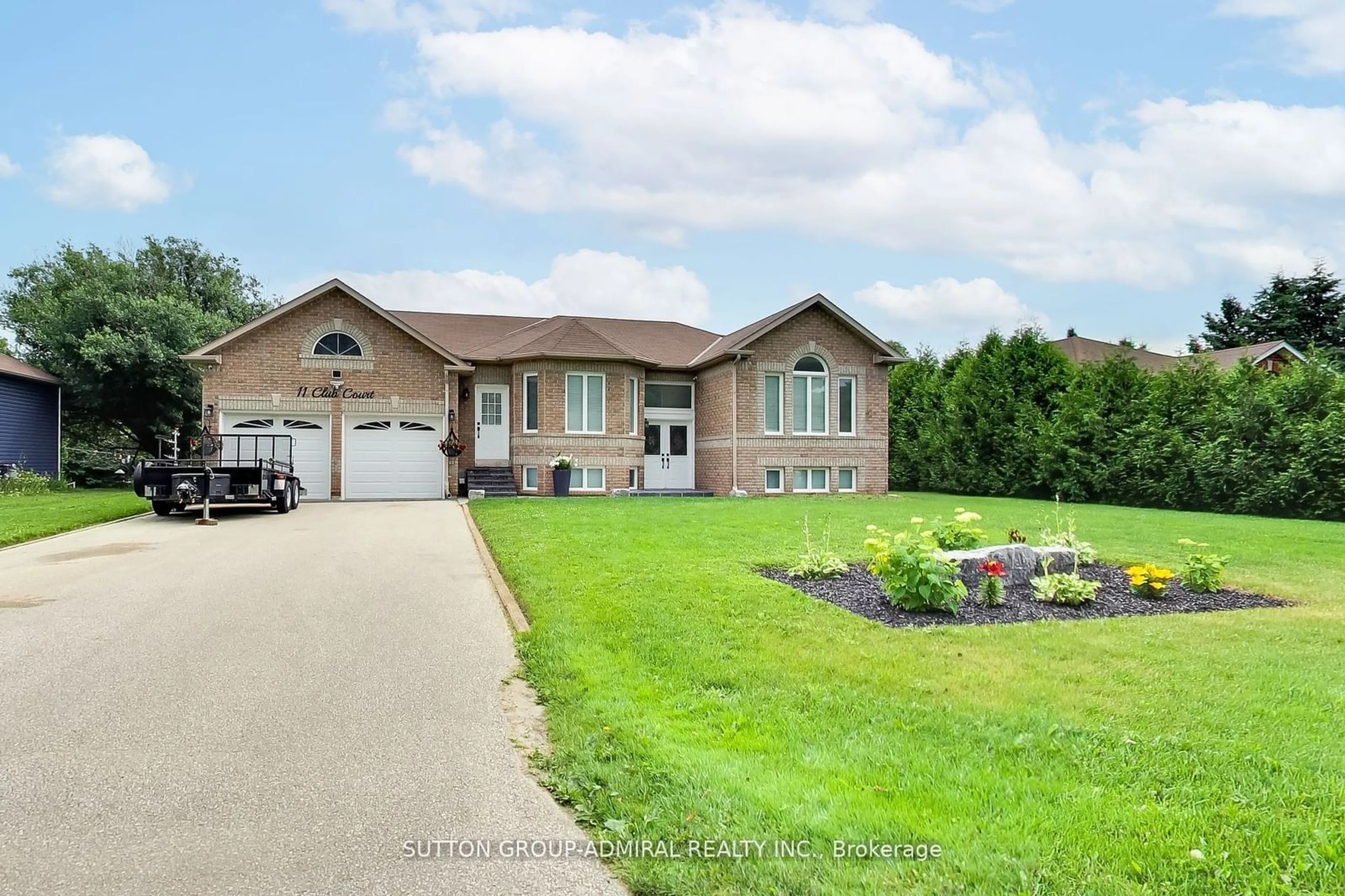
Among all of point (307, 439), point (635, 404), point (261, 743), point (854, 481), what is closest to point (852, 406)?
point (854, 481)

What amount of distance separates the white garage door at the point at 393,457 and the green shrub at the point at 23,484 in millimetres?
9283

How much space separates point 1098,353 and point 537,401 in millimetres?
25354

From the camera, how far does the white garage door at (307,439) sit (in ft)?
73.1

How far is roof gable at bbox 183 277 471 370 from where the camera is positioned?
861 inches

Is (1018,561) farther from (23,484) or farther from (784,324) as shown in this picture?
(23,484)

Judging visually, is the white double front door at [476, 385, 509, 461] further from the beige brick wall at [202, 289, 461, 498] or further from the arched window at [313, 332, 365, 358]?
the arched window at [313, 332, 365, 358]

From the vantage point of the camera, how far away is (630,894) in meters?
3.06

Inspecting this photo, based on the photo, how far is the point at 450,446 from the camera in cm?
2273

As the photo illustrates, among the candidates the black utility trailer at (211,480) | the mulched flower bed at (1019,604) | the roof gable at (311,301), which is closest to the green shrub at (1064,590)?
the mulched flower bed at (1019,604)

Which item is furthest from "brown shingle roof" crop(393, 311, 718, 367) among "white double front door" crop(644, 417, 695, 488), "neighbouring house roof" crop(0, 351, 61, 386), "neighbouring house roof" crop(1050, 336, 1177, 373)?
"neighbouring house roof" crop(1050, 336, 1177, 373)

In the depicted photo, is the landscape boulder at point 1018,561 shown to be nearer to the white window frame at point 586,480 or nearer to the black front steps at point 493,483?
the white window frame at point 586,480

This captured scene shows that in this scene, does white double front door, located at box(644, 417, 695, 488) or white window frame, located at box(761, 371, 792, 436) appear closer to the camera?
white window frame, located at box(761, 371, 792, 436)

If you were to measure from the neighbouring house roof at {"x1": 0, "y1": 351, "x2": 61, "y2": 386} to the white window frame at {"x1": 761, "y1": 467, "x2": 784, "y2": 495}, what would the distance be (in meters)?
24.0

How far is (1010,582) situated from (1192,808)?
5.44 meters
